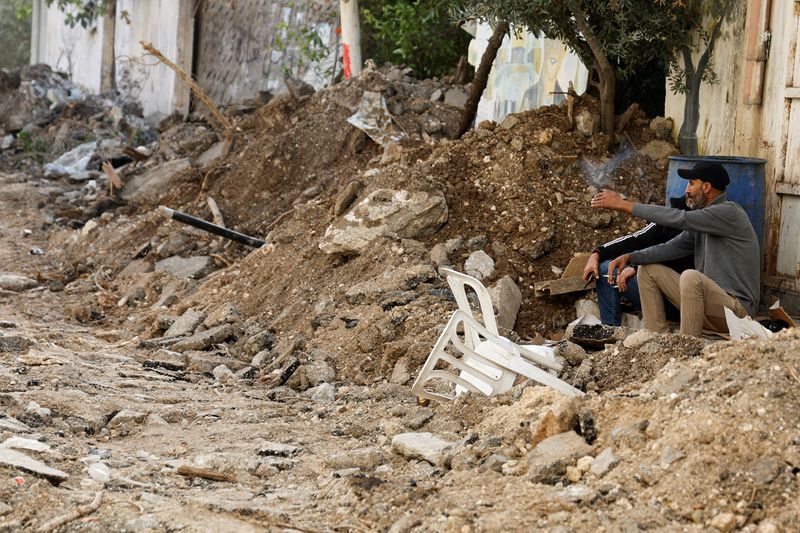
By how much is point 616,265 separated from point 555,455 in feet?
9.03

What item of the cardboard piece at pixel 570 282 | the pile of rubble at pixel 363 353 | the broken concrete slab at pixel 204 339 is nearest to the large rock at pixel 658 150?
the pile of rubble at pixel 363 353

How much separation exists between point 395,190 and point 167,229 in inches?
136

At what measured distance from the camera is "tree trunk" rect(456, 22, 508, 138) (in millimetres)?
9820

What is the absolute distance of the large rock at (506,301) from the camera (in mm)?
7102

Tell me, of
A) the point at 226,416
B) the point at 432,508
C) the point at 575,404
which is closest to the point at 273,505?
the point at 432,508

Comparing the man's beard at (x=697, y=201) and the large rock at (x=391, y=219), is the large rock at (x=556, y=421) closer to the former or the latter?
the man's beard at (x=697, y=201)

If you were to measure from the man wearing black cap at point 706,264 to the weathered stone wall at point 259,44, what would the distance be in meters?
7.93

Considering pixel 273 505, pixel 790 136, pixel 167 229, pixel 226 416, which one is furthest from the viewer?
pixel 167 229

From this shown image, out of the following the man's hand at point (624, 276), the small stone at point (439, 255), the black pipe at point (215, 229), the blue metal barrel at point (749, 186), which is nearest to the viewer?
the man's hand at point (624, 276)

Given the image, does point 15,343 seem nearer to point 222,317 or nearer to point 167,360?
point 167,360

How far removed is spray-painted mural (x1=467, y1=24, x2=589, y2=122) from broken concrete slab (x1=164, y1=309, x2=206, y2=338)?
3390 millimetres

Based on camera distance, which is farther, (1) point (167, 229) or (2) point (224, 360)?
(1) point (167, 229)

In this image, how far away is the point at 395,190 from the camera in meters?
8.27

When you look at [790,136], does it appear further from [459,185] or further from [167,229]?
[167,229]
